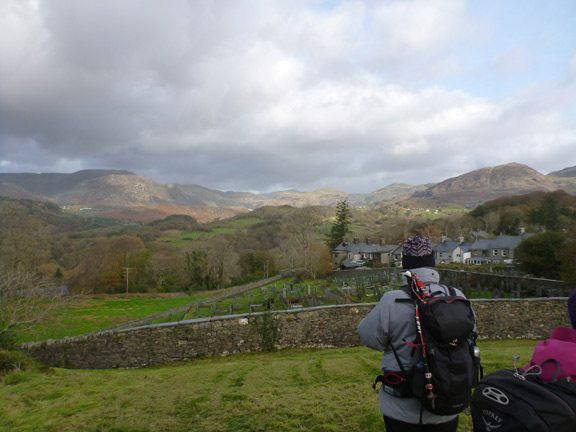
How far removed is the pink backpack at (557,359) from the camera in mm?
2111

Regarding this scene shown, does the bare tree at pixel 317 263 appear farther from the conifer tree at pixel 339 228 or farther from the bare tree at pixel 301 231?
the conifer tree at pixel 339 228

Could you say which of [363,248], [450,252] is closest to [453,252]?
[450,252]

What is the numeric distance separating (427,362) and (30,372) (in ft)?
39.3

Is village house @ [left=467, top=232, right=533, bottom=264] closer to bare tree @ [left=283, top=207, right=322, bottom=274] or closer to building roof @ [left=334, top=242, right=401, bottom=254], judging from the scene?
building roof @ [left=334, top=242, right=401, bottom=254]

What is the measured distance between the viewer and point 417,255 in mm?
2963

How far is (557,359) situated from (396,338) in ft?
3.54

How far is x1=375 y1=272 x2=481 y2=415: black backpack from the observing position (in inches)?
92.4

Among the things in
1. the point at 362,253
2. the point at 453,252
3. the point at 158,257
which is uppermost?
the point at 158,257

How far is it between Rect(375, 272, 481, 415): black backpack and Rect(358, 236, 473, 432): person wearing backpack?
0.04 m

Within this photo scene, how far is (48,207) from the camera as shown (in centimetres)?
13038

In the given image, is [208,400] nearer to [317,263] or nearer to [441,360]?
[441,360]

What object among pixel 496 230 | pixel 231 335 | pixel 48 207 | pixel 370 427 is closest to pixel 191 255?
pixel 231 335

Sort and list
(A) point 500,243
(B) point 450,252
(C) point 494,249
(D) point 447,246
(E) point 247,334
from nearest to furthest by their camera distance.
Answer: (E) point 247,334 < (A) point 500,243 < (C) point 494,249 < (B) point 450,252 < (D) point 447,246

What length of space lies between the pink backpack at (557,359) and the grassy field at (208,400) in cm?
318
